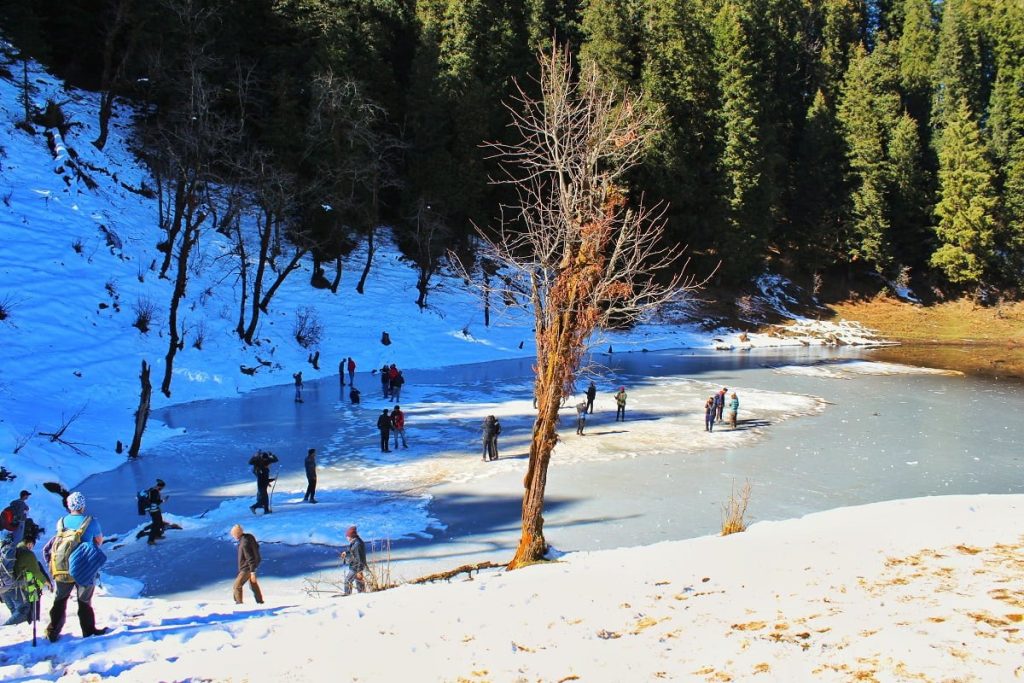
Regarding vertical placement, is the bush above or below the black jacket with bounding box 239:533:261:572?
above

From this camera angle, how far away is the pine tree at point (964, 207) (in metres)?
53.8

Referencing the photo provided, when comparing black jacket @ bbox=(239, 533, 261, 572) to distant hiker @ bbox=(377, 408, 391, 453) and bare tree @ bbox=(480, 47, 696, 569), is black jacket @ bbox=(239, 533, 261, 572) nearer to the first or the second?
bare tree @ bbox=(480, 47, 696, 569)

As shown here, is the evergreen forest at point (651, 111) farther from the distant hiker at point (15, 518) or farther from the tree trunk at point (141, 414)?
the distant hiker at point (15, 518)

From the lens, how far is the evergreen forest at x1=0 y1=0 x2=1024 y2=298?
125ft

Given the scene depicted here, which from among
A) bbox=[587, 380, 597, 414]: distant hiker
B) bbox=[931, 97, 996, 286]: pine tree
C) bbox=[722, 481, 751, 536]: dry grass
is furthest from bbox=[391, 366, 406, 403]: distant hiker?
bbox=[931, 97, 996, 286]: pine tree

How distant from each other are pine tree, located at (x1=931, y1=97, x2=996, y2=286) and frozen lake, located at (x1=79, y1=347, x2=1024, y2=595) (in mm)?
29771

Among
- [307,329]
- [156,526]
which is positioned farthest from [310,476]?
[307,329]

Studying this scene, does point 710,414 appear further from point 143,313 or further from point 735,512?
point 143,313

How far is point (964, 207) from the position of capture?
55.0m

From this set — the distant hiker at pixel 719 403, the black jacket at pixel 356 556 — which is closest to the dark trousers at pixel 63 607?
the black jacket at pixel 356 556

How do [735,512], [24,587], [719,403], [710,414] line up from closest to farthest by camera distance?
[24,587] < [735,512] < [710,414] < [719,403]

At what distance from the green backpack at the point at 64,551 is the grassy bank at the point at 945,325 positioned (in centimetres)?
4585

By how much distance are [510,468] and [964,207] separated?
53.7 m

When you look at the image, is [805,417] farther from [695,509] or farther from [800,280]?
[800,280]
